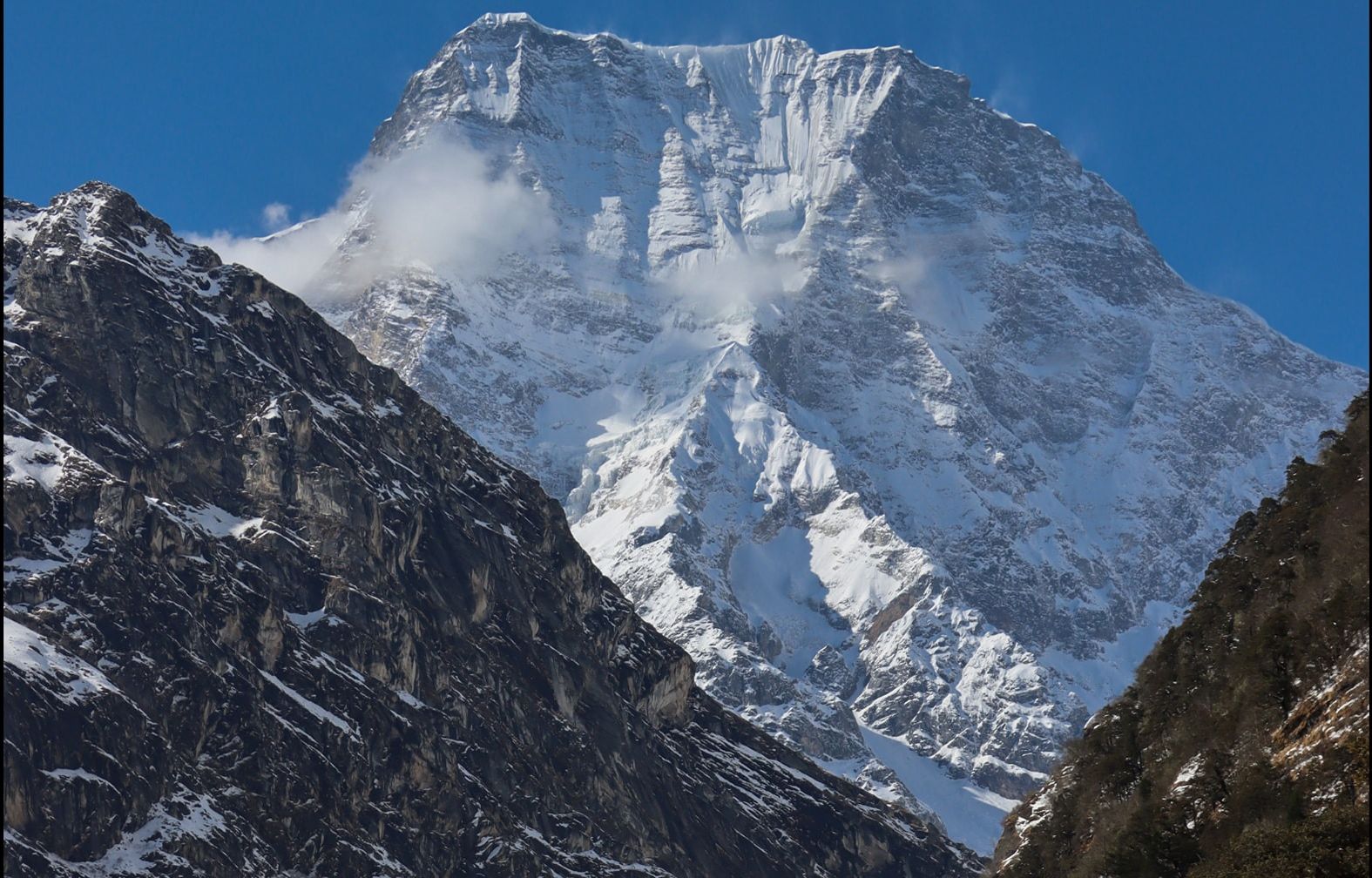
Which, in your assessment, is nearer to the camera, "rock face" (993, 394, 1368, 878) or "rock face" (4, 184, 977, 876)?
"rock face" (993, 394, 1368, 878)

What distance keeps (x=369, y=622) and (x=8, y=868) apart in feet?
163

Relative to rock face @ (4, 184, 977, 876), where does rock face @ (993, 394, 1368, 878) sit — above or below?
below

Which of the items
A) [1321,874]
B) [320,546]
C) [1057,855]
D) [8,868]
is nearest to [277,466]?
[320,546]

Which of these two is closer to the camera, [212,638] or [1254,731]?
[1254,731]

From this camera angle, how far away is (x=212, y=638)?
170 m

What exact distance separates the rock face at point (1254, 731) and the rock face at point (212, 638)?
217 feet

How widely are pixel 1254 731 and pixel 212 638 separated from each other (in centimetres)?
10523

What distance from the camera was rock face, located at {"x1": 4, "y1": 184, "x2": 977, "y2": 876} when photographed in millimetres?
153625

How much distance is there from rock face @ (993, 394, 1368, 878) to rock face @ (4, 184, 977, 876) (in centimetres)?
6614

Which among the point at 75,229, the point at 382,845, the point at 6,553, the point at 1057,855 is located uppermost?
the point at 75,229

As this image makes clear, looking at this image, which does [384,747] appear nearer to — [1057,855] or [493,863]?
[493,863]

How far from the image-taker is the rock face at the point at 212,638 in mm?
153625

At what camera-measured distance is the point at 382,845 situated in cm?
17212

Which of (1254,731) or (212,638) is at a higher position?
(212,638)
